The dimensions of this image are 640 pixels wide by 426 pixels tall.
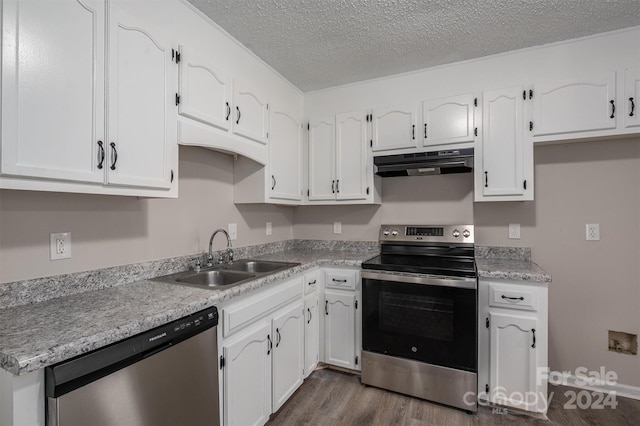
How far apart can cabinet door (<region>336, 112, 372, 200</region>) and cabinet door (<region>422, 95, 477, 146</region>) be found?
0.52 meters

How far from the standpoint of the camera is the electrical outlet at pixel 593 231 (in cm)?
220

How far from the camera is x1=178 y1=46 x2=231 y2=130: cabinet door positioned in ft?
5.31

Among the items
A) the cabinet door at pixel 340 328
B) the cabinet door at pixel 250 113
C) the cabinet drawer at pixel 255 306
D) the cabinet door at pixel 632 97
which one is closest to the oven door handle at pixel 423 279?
the cabinet door at pixel 340 328

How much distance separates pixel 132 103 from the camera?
136 centimetres

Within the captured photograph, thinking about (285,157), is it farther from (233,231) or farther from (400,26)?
(400,26)

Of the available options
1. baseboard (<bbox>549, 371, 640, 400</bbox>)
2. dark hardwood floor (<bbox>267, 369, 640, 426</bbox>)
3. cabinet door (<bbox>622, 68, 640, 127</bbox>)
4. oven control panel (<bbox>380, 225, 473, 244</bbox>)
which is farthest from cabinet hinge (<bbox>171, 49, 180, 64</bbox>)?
baseboard (<bbox>549, 371, 640, 400</bbox>)

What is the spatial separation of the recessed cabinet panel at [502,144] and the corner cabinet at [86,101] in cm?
211

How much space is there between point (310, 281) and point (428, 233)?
110cm

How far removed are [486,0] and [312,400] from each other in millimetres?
2758

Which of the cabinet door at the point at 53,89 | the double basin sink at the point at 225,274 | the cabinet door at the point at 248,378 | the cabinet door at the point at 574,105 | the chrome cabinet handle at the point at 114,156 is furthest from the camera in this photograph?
the cabinet door at the point at 574,105

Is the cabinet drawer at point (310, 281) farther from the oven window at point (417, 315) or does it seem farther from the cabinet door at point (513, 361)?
the cabinet door at point (513, 361)

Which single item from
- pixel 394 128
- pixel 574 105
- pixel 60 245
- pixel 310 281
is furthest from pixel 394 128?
pixel 60 245

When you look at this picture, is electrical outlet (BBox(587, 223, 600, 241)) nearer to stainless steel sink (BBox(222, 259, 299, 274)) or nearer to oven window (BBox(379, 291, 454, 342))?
oven window (BBox(379, 291, 454, 342))

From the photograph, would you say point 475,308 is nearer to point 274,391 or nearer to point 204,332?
point 274,391
